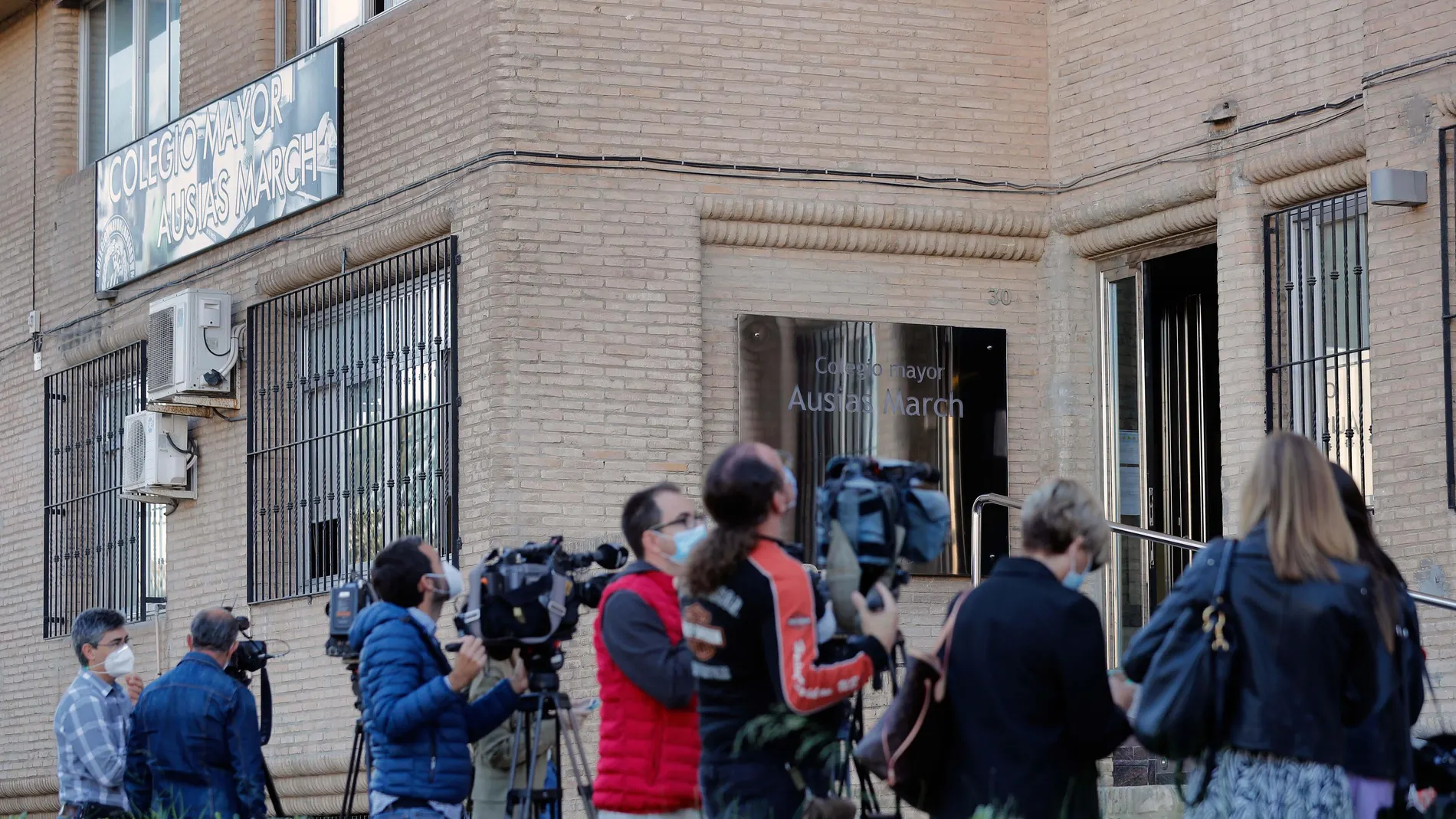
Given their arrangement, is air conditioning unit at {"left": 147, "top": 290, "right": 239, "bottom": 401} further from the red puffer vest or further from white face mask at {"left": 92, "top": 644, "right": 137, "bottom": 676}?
the red puffer vest

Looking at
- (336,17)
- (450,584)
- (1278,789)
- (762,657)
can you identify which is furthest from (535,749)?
(336,17)

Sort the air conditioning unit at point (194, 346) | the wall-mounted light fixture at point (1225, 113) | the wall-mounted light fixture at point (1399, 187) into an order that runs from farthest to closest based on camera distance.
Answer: the air conditioning unit at point (194, 346)
the wall-mounted light fixture at point (1225, 113)
the wall-mounted light fixture at point (1399, 187)

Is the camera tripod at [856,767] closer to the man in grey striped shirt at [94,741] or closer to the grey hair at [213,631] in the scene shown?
the grey hair at [213,631]

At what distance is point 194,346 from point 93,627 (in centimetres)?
571

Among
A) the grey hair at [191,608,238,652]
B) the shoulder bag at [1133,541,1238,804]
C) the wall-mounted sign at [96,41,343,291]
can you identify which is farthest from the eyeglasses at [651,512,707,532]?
the wall-mounted sign at [96,41,343,291]

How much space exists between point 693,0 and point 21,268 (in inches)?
305

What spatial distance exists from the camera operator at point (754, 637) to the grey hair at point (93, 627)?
4.49 meters

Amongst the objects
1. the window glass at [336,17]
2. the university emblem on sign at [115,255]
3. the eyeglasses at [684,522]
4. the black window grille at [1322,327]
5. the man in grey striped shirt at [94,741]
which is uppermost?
the window glass at [336,17]

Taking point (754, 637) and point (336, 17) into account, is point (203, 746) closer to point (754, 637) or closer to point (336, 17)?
point (754, 637)

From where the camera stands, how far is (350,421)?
45.6 feet

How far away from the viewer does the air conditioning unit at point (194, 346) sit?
48.2 feet

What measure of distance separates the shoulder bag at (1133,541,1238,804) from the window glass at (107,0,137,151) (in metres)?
13.2

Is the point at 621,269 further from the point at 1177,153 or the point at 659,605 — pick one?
the point at 659,605

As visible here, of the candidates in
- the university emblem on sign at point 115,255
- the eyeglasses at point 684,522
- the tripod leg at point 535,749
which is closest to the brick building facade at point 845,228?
the university emblem on sign at point 115,255
